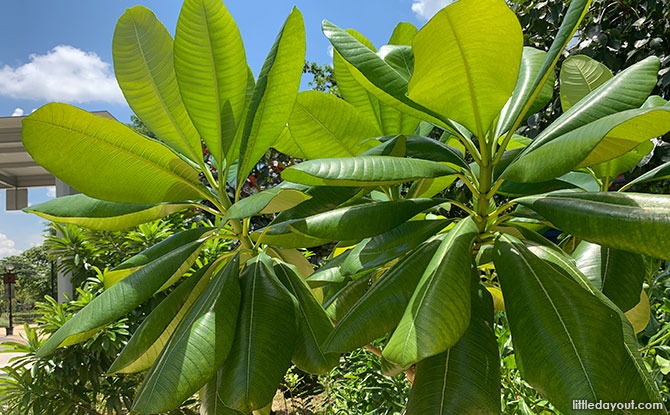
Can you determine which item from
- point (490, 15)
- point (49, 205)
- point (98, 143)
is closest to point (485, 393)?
point (490, 15)

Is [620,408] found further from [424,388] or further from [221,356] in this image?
[221,356]

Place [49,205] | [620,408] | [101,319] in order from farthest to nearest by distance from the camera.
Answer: [49,205]
[101,319]
[620,408]

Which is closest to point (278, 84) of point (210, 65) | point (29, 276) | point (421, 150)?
point (210, 65)

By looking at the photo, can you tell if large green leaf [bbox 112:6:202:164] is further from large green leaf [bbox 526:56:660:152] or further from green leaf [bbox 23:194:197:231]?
large green leaf [bbox 526:56:660:152]

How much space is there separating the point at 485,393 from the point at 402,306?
4.1 inches

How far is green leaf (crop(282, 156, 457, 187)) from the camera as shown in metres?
0.44

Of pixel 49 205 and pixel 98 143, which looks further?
pixel 49 205

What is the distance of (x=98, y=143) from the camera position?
0.58m

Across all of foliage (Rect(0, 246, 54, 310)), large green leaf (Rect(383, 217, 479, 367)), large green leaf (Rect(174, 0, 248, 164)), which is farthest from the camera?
foliage (Rect(0, 246, 54, 310))

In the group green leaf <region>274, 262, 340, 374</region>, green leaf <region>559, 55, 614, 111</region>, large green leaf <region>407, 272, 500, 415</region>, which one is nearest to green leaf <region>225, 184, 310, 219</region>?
green leaf <region>274, 262, 340, 374</region>

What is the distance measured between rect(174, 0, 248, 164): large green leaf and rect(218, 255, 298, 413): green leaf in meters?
0.20

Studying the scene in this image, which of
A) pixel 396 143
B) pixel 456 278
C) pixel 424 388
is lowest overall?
pixel 424 388

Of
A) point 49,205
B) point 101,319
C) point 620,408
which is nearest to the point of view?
point 620,408

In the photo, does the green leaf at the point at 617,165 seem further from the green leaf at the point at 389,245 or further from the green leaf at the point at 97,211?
the green leaf at the point at 97,211
